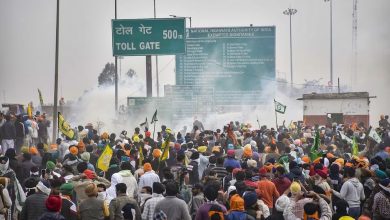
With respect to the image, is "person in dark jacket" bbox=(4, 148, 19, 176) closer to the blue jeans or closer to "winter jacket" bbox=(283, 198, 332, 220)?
"winter jacket" bbox=(283, 198, 332, 220)

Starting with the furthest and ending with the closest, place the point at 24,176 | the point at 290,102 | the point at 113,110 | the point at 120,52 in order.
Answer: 1. the point at 290,102
2. the point at 113,110
3. the point at 120,52
4. the point at 24,176

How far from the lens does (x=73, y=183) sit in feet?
36.0

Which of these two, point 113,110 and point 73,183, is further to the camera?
point 113,110

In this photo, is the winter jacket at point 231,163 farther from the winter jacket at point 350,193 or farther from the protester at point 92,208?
the protester at point 92,208

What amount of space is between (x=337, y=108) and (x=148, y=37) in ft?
51.6

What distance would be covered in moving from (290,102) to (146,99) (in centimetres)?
2487

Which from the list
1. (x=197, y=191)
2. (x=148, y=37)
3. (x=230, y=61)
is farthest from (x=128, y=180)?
(x=230, y=61)

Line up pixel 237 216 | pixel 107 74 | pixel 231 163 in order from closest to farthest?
pixel 237 216, pixel 231 163, pixel 107 74

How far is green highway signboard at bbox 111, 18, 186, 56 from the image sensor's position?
30.2m

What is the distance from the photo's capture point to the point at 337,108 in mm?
41125

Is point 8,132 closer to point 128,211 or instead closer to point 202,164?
point 202,164

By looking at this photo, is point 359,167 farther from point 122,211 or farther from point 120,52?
point 120,52

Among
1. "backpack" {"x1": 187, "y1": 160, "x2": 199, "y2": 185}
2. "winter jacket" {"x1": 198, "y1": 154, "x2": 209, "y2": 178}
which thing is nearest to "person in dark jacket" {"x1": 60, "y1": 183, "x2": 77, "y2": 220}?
"backpack" {"x1": 187, "y1": 160, "x2": 199, "y2": 185}

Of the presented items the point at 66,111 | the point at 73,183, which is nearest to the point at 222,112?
the point at 66,111
